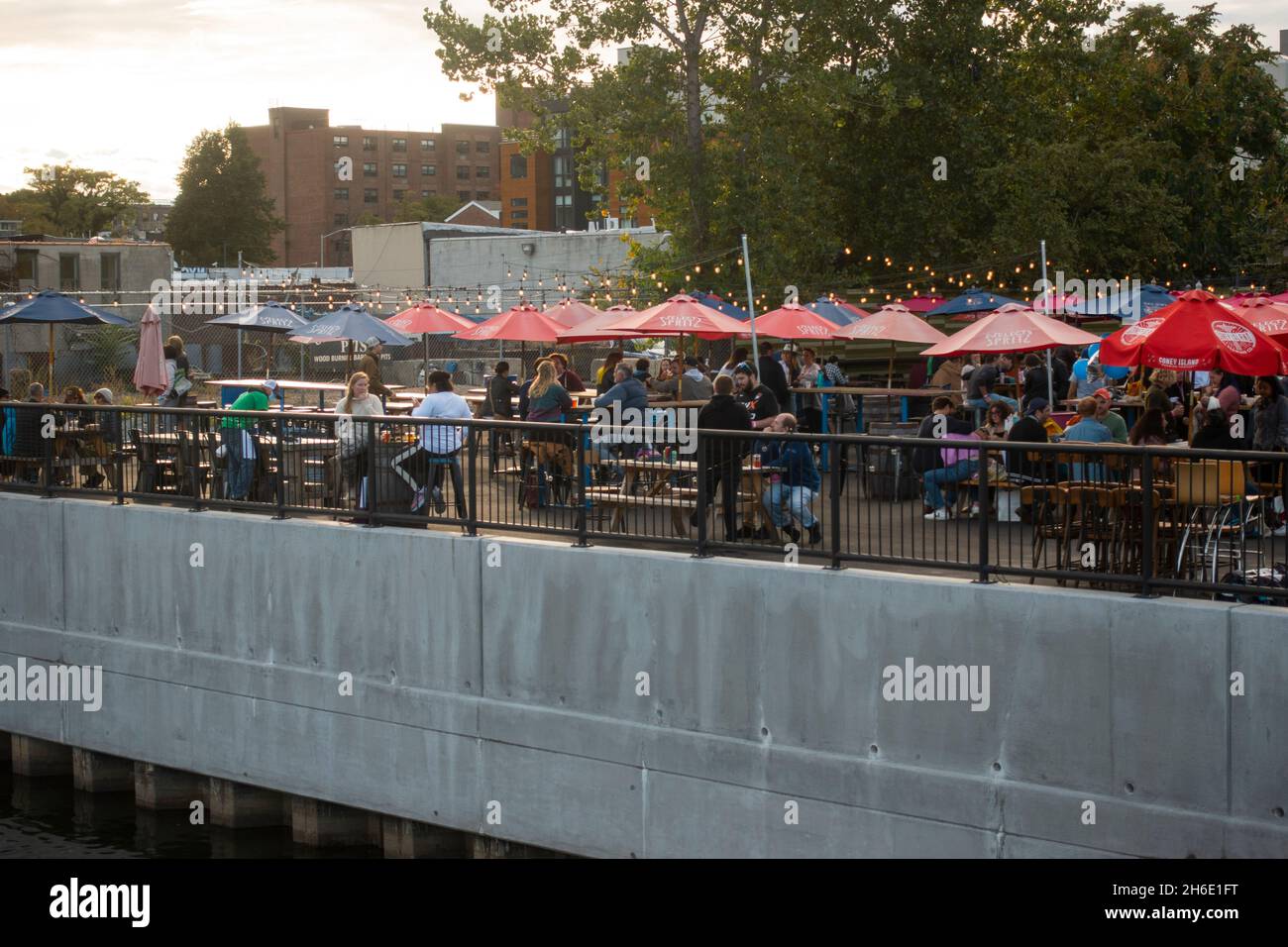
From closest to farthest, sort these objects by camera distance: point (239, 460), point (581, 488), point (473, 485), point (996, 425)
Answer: point (581, 488)
point (473, 485)
point (239, 460)
point (996, 425)

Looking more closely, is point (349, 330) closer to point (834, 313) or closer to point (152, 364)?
A: point (152, 364)

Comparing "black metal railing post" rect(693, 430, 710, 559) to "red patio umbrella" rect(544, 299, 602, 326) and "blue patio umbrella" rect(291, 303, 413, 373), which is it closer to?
"blue patio umbrella" rect(291, 303, 413, 373)

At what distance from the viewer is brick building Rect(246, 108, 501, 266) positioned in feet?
461

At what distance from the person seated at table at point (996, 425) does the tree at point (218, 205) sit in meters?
110

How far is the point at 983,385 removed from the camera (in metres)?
24.5

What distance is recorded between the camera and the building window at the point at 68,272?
190ft

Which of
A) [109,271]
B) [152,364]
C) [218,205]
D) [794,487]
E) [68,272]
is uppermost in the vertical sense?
[218,205]

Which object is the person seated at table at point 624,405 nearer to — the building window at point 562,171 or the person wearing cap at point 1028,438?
the person wearing cap at point 1028,438

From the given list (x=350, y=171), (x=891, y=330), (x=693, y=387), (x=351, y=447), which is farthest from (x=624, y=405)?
(x=350, y=171)

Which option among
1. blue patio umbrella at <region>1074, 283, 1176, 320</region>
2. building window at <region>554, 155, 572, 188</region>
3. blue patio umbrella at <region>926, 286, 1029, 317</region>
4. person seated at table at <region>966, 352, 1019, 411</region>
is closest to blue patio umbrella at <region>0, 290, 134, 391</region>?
person seated at table at <region>966, 352, 1019, 411</region>

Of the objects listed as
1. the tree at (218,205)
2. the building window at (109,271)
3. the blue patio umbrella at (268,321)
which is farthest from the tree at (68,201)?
the blue patio umbrella at (268,321)

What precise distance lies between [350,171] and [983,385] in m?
115
